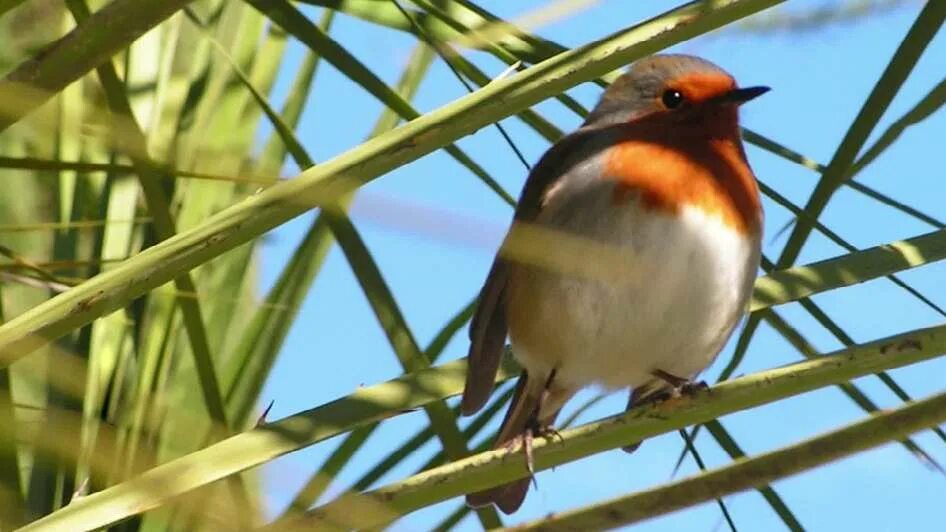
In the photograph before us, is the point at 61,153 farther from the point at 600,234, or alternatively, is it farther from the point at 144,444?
the point at 600,234

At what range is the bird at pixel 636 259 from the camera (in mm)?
1962

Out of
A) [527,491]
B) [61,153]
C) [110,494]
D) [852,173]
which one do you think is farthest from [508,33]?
[527,491]

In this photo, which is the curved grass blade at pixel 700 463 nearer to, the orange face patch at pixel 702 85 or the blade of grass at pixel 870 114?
the blade of grass at pixel 870 114

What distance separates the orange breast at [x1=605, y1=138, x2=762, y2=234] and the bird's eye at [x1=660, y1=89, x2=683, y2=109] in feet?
0.35

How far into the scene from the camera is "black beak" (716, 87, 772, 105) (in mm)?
A: 2158

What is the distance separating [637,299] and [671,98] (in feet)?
1.32

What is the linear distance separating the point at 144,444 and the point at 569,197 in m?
0.90

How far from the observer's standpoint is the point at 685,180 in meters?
2.01

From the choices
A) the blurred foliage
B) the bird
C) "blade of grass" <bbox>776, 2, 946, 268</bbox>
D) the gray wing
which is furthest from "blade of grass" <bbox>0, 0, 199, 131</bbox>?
the gray wing

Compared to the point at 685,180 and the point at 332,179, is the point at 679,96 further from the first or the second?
the point at 332,179

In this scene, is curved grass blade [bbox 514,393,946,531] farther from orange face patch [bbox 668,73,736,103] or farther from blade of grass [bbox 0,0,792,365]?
orange face patch [bbox 668,73,736,103]

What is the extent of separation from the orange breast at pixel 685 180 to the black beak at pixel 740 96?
8cm

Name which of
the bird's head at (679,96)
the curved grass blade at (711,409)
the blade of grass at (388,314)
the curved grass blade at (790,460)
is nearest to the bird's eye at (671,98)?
the bird's head at (679,96)

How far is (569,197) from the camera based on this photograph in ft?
6.83
